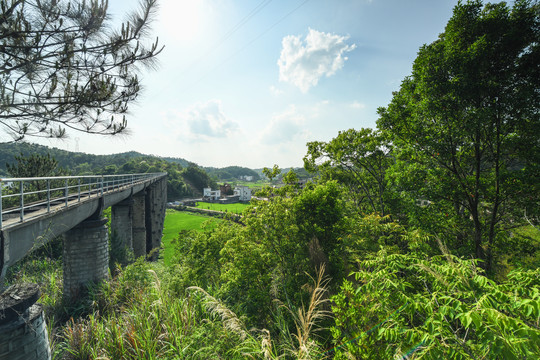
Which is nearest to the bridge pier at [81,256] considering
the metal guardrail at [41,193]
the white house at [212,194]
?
the metal guardrail at [41,193]

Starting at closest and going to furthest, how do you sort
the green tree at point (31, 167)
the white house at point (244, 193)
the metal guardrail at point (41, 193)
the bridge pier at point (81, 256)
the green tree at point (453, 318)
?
the green tree at point (453, 318) → the metal guardrail at point (41, 193) → the bridge pier at point (81, 256) → the green tree at point (31, 167) → the white house at point (244, 193)

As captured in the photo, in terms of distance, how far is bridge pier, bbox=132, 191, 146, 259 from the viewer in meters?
25.2

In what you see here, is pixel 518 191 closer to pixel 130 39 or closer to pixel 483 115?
pixel 483 115

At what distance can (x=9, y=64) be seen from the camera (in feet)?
17.3

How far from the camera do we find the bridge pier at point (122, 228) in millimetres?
18562

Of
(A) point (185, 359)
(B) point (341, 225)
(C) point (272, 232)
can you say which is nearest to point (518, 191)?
(B) point (341, 225)

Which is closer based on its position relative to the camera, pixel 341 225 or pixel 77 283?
pixel 341 225

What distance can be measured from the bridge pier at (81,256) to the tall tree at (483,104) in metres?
14.7

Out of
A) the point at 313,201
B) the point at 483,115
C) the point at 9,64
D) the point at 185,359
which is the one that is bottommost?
the point at 185,359

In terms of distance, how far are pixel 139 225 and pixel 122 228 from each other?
6.80 meters

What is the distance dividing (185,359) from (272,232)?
435 cm

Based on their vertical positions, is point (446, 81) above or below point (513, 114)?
above

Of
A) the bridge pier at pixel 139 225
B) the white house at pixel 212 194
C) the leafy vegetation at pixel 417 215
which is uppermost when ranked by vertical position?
the leafy vegetation at pixel 417 215

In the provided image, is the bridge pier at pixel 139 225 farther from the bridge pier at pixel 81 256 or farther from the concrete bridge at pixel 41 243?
the bridge pier at pixel 81 256
